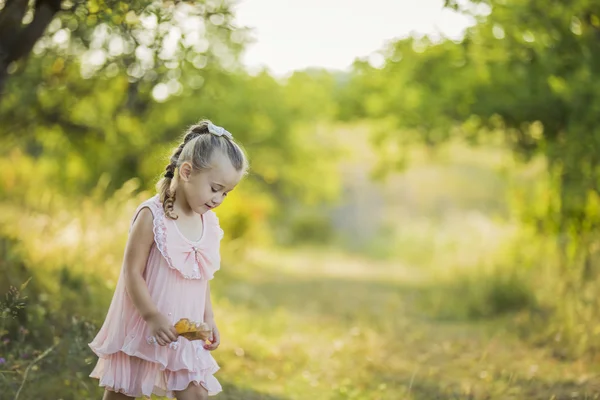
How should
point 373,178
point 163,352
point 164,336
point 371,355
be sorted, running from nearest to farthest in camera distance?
point 164,336, point 163,352, point 371,355, point 373,178

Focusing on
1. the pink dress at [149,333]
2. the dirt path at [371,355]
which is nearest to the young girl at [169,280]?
the pink dress at [149,333]

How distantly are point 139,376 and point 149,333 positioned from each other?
0.71 feet

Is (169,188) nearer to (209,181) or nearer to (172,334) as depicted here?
(209,181)

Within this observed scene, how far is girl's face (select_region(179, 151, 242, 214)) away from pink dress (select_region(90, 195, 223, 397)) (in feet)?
0.46

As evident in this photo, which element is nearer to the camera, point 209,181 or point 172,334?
point 172,334

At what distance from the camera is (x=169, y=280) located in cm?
318

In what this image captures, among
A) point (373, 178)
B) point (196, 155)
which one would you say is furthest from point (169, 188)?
point (373, 178)

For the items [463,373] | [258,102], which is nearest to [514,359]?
[463,373]

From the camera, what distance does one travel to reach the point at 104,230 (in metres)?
7.27

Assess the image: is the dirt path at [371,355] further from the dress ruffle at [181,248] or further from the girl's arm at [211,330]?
the dress ruffle at [181,248]

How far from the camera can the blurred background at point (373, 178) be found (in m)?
4.99

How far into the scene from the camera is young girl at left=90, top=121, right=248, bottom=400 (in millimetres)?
3131

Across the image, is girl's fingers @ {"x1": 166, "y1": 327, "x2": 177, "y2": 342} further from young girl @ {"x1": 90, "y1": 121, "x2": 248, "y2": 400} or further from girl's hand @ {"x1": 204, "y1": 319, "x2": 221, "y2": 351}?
girl's hand @ {"x1": 204, "y1": 319, "x2": 221, "y2": 351}

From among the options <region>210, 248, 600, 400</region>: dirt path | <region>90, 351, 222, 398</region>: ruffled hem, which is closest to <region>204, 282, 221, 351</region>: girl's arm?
<region>90, 351, 222, 398</region>: ruffled hem
